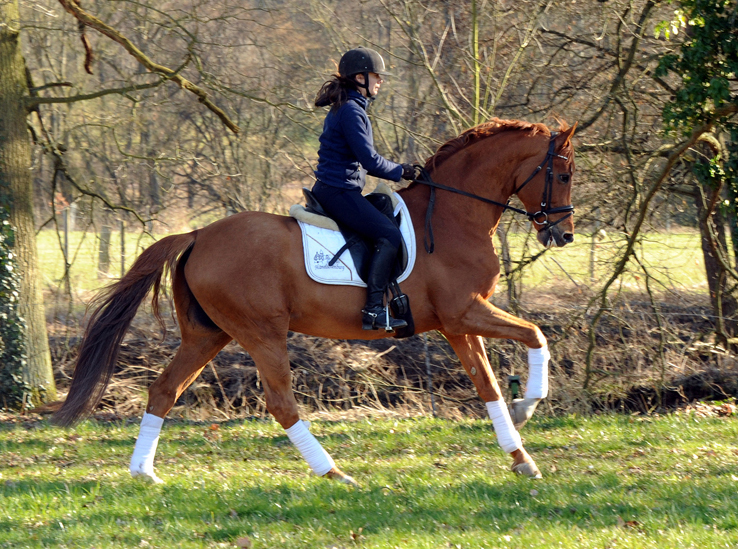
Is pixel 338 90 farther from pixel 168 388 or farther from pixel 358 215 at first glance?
pixel 168 388

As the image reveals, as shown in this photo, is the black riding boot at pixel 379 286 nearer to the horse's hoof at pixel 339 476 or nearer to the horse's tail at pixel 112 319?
the horse's hoof at pixel 339 476

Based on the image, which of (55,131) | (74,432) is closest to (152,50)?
(55,131)

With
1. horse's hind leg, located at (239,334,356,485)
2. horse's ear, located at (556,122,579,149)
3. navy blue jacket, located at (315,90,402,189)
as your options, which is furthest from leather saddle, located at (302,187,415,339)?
horse's ear, located at (556,122,579,149)

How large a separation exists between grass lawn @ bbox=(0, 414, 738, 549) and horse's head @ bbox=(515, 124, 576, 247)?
6.26ft

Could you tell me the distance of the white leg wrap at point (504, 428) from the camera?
558 centimetres

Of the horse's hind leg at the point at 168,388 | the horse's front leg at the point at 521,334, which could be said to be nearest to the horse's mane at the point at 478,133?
the horse's front leg at the point at 521,334

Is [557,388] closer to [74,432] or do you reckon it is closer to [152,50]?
[74,432]

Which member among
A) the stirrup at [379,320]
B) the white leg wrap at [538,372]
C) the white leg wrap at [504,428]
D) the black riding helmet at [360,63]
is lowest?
the white leg wrap at [504,428]

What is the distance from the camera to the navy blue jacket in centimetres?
529

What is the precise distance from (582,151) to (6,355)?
7.62 metres

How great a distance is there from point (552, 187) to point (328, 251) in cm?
181

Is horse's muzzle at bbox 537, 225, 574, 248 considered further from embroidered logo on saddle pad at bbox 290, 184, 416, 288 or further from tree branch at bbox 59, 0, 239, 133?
tree branch at bbox 59, 0, 239, 133

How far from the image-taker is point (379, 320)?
5.36 meters

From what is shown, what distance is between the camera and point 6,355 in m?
8.64
